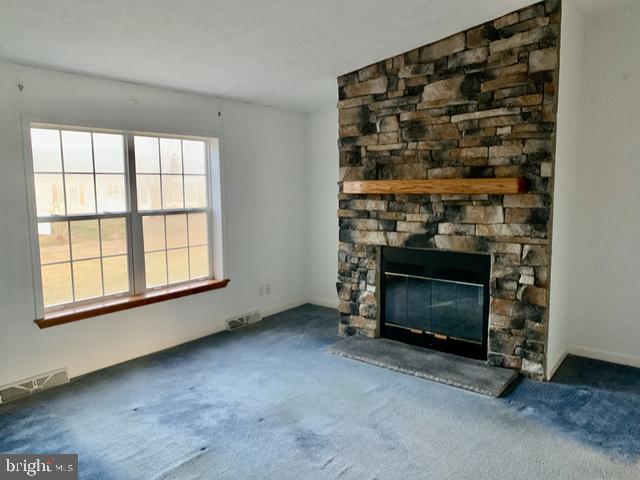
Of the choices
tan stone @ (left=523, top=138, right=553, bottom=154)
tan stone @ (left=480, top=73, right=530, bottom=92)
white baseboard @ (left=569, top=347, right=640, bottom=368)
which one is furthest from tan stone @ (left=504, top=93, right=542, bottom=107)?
white baseboard @ (left=569, top=347, right=640, bottom=368)

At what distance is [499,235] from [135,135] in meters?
3.17

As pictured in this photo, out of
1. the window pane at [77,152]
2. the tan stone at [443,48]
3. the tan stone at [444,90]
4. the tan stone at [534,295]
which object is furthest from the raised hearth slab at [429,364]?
the window pane at [77,152]

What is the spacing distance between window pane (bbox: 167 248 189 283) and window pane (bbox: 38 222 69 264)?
3.10 feet

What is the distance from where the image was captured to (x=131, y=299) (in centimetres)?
400

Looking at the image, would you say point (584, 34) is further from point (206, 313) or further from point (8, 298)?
point (8, 298)

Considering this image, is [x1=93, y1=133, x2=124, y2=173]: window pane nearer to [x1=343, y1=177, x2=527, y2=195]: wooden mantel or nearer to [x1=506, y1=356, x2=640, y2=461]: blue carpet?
[x1=343, y1=177, x2=527, y2=195]: wooden mantel

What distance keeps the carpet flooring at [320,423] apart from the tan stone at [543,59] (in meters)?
2.33

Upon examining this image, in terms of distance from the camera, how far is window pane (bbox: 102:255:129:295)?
3949mm

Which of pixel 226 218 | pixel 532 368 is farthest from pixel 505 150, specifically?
pixel 226 218

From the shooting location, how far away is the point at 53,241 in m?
3.58

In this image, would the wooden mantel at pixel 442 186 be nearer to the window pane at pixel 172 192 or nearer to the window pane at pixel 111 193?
the window pane at pixel 172 192

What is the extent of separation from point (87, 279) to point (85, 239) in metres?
0.34

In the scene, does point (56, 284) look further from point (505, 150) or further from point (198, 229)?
point (505, 150)

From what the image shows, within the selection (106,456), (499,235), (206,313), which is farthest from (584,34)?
(106,456)
